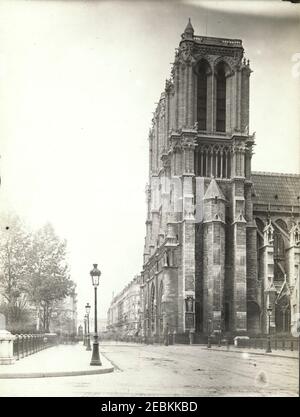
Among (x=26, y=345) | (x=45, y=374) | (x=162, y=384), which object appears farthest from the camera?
(x=26, y=345)

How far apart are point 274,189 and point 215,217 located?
14.4 m

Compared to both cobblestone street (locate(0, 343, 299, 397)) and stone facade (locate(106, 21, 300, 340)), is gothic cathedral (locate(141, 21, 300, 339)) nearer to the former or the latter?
stone facade (locate(106, 21, 300, 340))

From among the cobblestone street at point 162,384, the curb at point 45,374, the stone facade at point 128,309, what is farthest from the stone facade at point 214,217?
the cobblestone street at point 162,384

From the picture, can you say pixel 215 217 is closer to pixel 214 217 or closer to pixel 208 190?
pixel 214 217

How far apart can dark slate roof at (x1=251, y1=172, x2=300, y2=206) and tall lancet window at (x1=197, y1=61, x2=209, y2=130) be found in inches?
444

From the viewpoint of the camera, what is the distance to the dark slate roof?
71.7 meters

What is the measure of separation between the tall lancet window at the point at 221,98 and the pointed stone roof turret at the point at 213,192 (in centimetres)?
593

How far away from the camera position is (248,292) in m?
62.8

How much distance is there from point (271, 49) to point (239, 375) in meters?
9.70

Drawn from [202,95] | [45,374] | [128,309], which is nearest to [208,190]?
[202,95]

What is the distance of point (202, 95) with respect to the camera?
6500cm

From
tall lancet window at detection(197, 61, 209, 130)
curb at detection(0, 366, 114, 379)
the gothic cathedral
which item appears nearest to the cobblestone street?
curb at detection(0, 366, 114, 379)

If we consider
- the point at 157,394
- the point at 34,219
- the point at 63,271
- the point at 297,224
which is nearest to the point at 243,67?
the point at 297,224

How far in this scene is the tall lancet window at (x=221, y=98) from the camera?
64750mm
